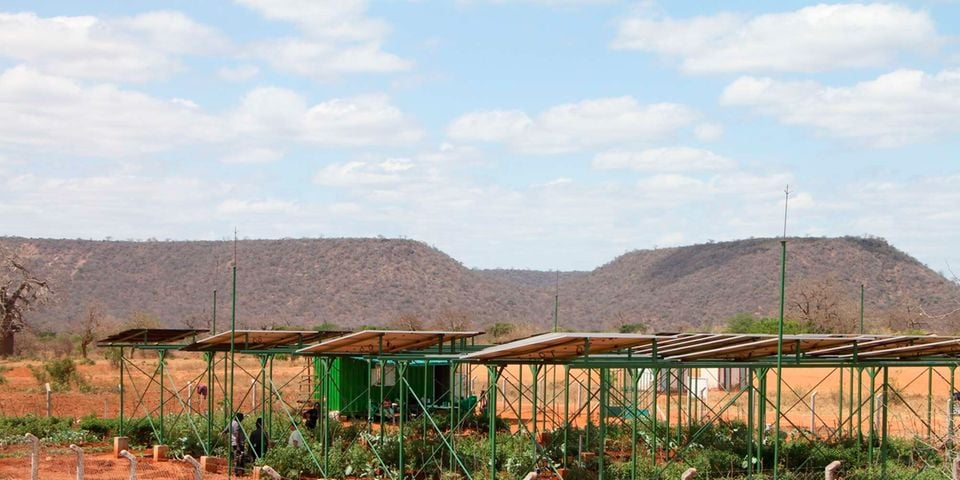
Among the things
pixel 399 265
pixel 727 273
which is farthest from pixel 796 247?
pixel 399 265

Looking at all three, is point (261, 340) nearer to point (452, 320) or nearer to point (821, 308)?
point (452, 320)

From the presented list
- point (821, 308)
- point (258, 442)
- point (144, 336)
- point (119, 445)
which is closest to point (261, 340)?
point (258, 442)

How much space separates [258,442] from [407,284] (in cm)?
7280

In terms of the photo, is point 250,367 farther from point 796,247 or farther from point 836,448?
point 796,247

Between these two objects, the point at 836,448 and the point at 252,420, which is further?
the point at 252,420

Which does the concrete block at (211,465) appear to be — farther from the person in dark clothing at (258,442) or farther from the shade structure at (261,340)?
the shade structure at (261,340)

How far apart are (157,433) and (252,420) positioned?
248 centimetres

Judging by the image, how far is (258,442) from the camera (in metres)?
24.0

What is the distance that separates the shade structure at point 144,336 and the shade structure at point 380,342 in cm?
498

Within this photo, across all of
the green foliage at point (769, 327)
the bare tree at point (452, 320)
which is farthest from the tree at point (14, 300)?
the green foliage at point (769, 327)

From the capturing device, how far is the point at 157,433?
27062 mm

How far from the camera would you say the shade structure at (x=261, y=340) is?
2448 cm

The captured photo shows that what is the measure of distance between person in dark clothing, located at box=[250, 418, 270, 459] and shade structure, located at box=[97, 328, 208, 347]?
3431mm

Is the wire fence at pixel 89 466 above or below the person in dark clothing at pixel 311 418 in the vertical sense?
below
